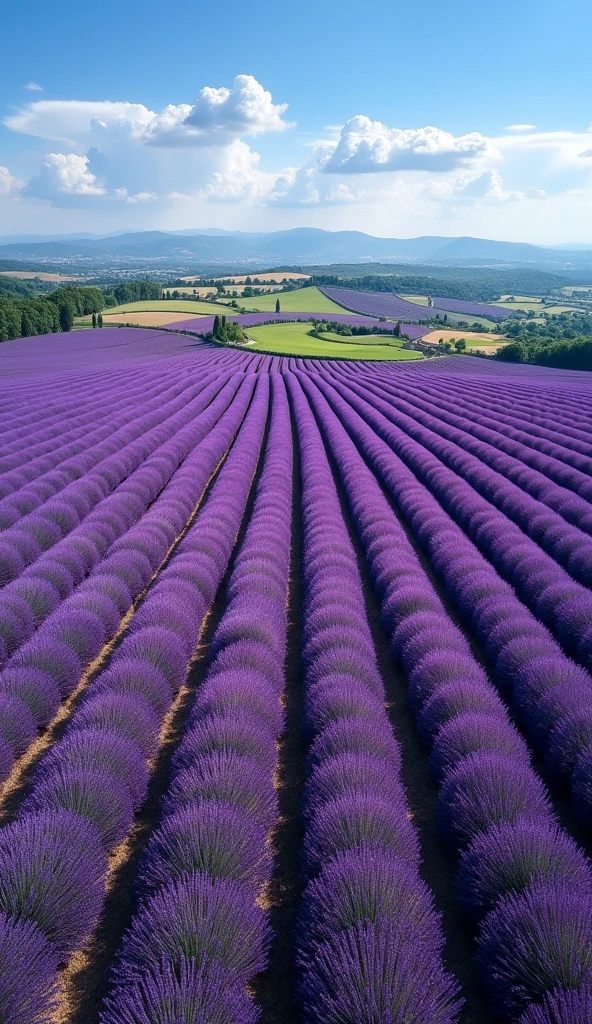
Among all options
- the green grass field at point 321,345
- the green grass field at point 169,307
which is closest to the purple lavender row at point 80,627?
the green grass field at point 321,345

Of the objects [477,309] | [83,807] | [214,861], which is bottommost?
[83,807]

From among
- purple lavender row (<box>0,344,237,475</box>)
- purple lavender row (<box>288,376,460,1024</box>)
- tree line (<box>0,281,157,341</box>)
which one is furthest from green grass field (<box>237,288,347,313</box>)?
purple lavender row (<box>288,376,460,1024</box>)

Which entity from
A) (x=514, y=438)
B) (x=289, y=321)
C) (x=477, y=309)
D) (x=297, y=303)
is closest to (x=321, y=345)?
(x=289, y=321)

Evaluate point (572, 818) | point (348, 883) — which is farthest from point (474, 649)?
point (348, 883)

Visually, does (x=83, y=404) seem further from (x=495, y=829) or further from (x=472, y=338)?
(x=472, y=338)

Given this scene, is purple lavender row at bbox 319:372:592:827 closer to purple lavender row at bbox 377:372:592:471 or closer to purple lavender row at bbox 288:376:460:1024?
purple lavender row at bbox 288:376:460:1024

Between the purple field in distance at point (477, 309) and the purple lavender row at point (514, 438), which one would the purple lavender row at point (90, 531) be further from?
the purple field in distance at point (477, 309)
